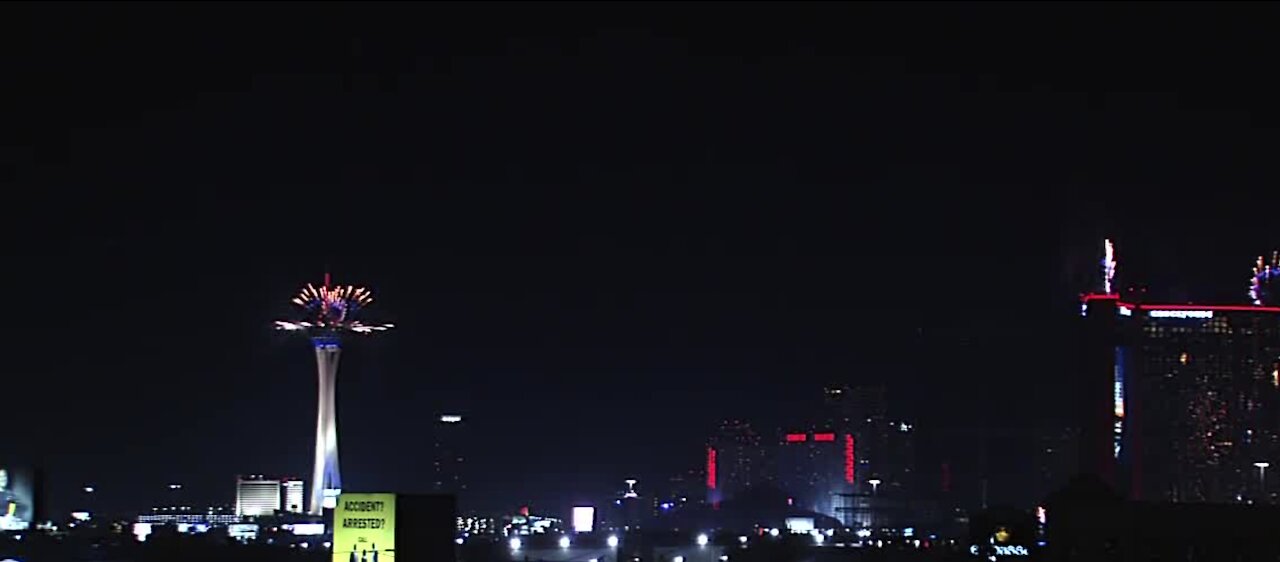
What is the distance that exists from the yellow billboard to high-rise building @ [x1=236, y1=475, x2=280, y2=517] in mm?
127171

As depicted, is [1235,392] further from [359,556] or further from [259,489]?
[359,556]

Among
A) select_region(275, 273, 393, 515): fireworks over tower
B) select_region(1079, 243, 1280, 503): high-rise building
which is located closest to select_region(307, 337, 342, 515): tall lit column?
select_region(275, 273, 393, 515): fireworks over tower

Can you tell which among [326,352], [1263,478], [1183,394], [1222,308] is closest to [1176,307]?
[1222,308]

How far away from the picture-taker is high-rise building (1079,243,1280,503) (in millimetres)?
172875

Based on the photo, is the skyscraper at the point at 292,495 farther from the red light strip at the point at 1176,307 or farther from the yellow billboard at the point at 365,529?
the yellow billboard at the point at 365,529

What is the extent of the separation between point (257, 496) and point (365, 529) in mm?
132527

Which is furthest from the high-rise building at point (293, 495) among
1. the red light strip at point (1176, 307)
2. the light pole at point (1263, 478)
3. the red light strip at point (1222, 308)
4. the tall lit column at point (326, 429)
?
the light pole at point (1263, 478)

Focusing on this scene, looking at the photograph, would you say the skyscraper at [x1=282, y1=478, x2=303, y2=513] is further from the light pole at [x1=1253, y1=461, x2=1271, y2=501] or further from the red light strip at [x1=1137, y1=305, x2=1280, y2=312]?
the light pole at [x1=1253, y1=461, x2=1271, y2=501]

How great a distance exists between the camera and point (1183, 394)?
181000 mm

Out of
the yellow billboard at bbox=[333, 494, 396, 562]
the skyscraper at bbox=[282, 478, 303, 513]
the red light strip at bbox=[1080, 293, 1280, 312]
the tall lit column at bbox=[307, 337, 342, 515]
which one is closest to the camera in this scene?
the yellow billboard at bbox=[333, 494, 396, 562]

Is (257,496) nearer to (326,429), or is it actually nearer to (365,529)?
(326,429)

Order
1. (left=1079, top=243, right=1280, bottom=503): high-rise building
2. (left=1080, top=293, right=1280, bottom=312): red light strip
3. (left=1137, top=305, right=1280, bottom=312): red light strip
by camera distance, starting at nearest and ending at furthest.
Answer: (left=1079, top=243, right=1280, bottom=503): high-rise building < (left=1080, top=293, right=1280, bottom=312): red light strip < (left=1137, top=305, right=1280, bottom=312): red light strip

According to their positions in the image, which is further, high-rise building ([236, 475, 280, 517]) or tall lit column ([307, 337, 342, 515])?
high-rise building ([236, 475, 280, 517])

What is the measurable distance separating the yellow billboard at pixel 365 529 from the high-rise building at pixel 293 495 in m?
130
